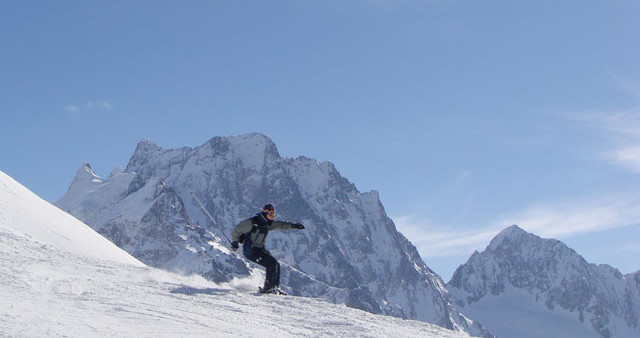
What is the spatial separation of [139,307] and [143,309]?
6.0 inches

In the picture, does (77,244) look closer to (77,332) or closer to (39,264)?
(39,264)

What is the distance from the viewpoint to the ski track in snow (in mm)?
11008

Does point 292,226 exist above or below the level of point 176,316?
above

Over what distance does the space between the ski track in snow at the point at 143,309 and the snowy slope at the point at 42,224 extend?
4.84 meters

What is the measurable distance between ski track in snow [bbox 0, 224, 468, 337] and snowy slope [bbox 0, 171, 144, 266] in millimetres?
4839

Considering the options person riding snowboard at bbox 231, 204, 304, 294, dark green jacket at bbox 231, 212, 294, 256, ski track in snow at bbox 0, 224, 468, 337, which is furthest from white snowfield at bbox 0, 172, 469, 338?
dark green jacket at bbox 231, 212, 294, 256

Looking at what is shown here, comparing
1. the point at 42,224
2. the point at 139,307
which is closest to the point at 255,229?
the point at 139,307

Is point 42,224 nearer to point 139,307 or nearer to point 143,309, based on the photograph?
point 139,307

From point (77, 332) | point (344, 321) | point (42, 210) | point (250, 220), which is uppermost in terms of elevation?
point (42, 210)

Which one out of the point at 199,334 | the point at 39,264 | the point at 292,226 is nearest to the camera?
the point at 199,334

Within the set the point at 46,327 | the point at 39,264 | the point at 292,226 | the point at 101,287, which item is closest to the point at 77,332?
the point at 46,327

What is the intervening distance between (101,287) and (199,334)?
3549 mm

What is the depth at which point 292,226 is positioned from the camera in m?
16.7

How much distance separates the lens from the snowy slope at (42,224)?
21859 mm
